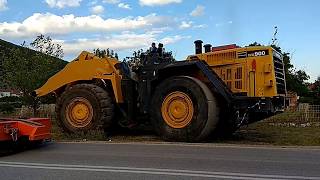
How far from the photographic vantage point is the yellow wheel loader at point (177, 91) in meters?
13.1

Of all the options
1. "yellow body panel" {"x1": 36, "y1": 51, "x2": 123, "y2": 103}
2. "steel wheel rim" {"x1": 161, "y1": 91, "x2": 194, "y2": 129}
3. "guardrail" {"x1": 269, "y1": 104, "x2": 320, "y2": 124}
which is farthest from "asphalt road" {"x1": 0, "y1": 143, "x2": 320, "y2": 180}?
"guardrail" {"x1": 269, "y1": 104, "x2": 320, "y2": 124}

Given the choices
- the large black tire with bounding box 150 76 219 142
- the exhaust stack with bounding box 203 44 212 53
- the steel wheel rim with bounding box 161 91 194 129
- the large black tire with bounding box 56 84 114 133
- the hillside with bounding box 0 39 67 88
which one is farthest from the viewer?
the hillside with bounding box 0 39 67 88

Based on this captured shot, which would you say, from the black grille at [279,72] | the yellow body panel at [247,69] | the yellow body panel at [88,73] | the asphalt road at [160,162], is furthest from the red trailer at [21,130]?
the black grille at [279,72]

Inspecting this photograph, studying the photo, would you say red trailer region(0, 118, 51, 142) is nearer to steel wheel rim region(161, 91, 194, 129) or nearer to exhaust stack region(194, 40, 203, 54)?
steel wheel rim region(161, 91, 194, 129)

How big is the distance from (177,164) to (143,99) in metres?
5.20

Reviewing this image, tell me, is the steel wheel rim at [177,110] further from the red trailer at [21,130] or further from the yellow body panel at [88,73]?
the red trailer at [21,130]

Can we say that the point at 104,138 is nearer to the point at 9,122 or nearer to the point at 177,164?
the point at 9,122

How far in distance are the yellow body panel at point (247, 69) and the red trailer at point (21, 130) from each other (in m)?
5.17

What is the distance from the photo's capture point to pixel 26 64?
25172mm

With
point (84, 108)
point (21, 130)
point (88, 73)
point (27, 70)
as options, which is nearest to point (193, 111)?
point (84, 108)

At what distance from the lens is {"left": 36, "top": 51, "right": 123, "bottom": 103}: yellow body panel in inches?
599

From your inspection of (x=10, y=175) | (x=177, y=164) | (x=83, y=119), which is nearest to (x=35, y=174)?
(x=10, y=175)

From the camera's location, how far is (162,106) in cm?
1378

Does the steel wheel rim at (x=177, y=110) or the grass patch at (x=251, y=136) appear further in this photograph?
the grass patch at (x=251, y=136)
